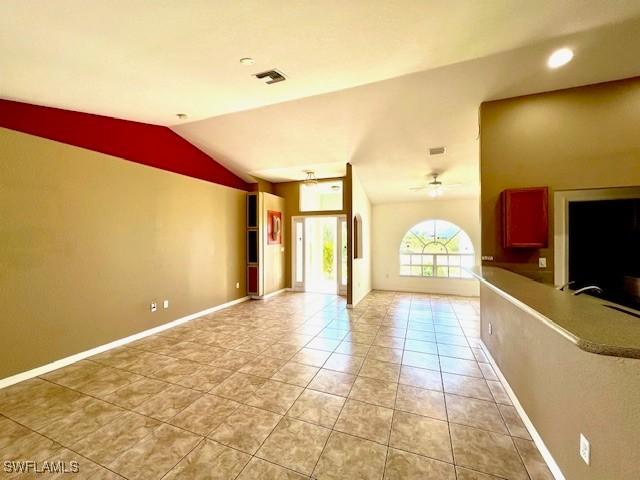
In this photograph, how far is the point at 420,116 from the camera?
3547mm

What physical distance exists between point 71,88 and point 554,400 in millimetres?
4865

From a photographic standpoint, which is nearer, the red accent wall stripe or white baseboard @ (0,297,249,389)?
white baseboard @ (0,297,249,389)

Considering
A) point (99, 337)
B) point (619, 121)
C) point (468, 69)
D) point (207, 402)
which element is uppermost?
point (468, 69)

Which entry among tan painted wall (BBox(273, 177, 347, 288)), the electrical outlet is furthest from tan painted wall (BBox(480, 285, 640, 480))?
tan painted wall (BBox(273, 177, 347, 288))

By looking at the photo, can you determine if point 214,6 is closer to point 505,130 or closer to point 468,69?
point 468,69

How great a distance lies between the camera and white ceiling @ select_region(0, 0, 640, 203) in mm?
1901

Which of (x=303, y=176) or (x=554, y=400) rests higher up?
(x=303, y=176)

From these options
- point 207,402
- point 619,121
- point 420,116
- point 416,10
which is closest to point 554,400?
point 207,402

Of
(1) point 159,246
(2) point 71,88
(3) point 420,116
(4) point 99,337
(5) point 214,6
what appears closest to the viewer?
(5) point 214,6

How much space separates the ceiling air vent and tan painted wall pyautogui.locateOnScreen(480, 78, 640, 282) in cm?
249

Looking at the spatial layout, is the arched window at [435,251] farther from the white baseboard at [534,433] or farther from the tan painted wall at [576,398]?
the tan painted wall at [576,398]

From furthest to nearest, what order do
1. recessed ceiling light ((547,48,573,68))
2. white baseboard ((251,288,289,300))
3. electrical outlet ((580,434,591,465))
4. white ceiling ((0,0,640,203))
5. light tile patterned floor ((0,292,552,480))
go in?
white baseboard ((251,288,289,300))
recessed ceiling light ((547,48,573,68))
white ceiling ((0,0,640,203))
light tile patterned floor ((0,292,552,480))
electrical outlet ((580,434,591,465))

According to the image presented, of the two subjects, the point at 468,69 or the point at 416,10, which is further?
the point at 468,69

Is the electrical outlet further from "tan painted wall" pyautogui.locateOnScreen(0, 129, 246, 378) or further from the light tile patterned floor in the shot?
"tan painted wall" pyautogui.locateOnScreen(0, 129, 246, 378)
